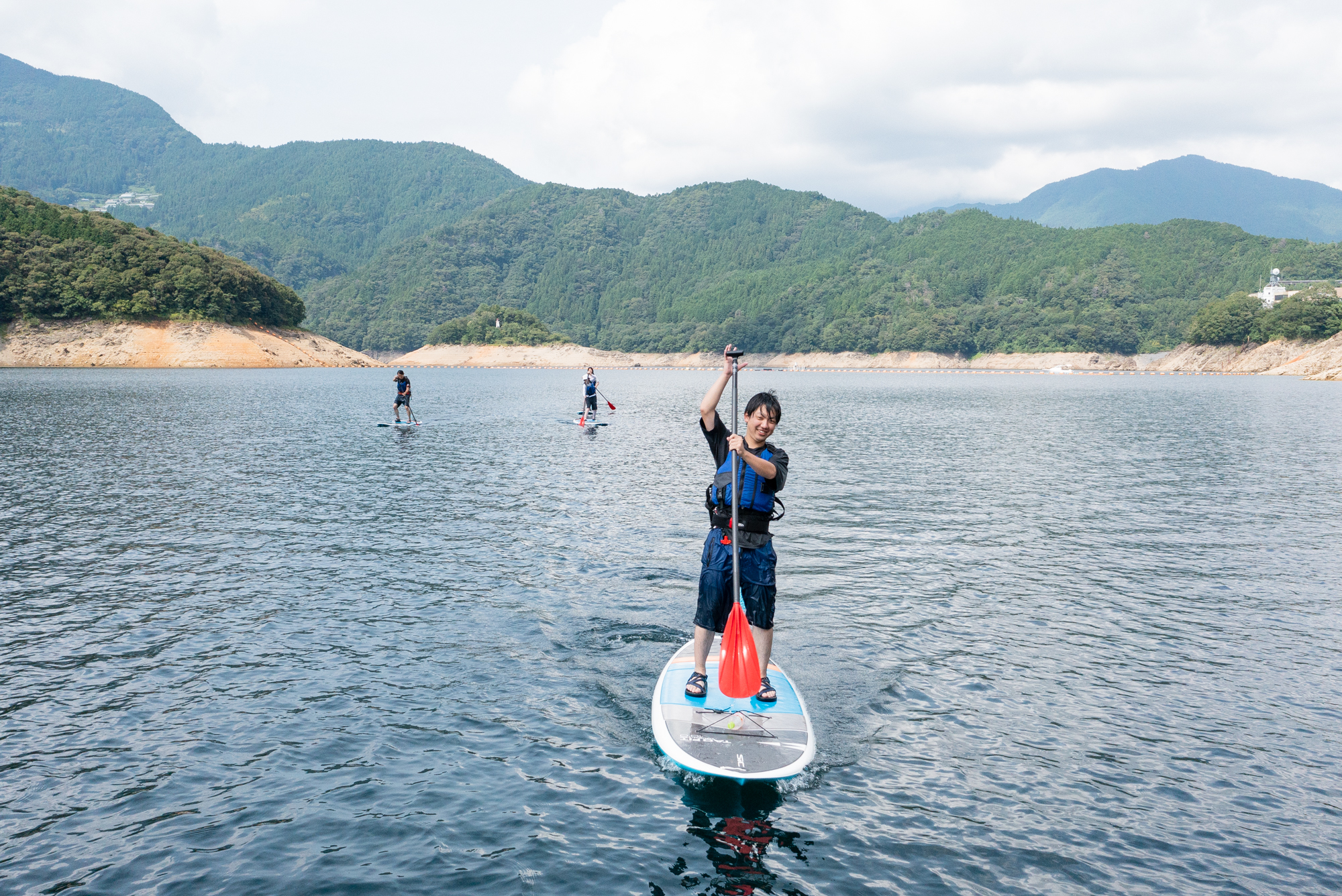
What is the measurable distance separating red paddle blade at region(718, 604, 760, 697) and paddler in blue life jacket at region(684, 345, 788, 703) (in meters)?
0.18

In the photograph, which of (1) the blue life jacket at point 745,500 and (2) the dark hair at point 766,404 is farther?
(1) the blue life jacket at point 745,500

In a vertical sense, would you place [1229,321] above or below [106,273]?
above

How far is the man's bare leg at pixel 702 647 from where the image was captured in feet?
33.2

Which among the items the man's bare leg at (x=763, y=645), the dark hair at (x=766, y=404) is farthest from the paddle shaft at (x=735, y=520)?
the man's bare leg at (x=763, y=645)

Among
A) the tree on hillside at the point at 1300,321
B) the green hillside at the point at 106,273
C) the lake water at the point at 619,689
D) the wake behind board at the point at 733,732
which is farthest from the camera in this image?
the tree on hillside at the point at 1300,321

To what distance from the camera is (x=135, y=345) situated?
139 meters

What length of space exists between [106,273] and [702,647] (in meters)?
164

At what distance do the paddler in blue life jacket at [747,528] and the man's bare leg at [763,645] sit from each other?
11mm

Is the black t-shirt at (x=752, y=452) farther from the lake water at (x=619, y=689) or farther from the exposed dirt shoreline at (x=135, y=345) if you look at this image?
the exposed dirt shoreline at (x=135, y=345)

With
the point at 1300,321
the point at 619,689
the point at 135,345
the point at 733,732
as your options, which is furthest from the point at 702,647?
the point at 1300,321

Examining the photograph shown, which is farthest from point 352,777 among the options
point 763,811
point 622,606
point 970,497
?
point 970,497

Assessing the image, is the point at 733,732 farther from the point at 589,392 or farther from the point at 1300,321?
the point at 1300,321

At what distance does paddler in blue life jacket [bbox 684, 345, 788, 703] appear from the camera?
359 inches

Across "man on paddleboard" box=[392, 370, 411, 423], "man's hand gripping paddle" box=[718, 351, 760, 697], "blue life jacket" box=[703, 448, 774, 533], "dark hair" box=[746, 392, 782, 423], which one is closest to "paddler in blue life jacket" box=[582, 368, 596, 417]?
"man on paddleboard" box=[392, 370, 411, 423]
